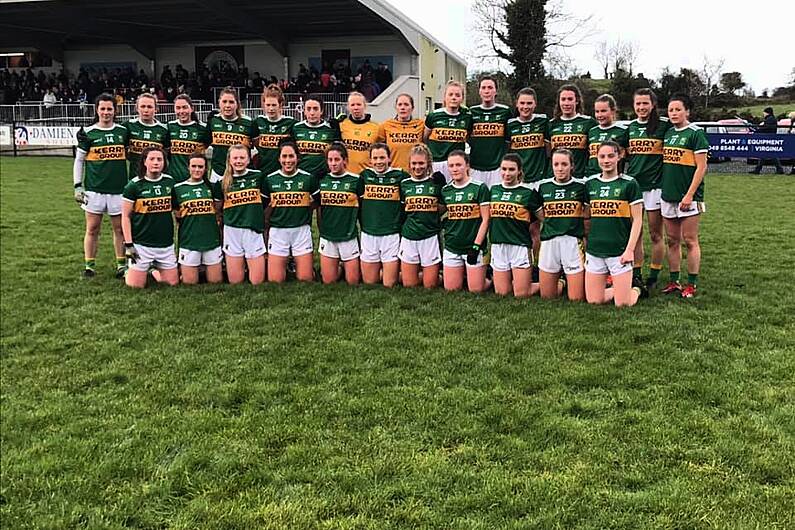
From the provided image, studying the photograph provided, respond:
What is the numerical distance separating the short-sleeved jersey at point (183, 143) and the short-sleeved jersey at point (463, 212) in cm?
261

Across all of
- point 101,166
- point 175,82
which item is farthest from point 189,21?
point 101,166

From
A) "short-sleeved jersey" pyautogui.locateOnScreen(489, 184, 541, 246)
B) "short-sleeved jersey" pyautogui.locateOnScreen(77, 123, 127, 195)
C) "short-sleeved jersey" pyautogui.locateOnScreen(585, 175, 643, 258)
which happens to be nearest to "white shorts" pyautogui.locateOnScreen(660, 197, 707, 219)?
"short-sleeved jersey" pyautogui.locateOnScreen(585, 175, 643, 258)

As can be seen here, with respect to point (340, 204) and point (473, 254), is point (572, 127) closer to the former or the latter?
point (473, 254)

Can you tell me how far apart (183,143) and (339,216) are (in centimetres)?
183

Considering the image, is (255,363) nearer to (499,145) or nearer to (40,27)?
(499,145)

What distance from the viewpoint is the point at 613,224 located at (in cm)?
610

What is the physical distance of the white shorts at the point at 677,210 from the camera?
6334 mm

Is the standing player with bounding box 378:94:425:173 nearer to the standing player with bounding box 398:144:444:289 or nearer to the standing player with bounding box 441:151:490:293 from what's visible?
the standing player with bounding box 398:144:444:289

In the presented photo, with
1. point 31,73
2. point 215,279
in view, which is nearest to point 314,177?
point 215,279

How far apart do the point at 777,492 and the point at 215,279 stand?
5.31 meters

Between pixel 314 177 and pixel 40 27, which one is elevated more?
pixel 40 27

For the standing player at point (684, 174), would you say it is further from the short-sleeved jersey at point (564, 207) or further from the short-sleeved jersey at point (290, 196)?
the short-sleeved jersey at point (290, 196)

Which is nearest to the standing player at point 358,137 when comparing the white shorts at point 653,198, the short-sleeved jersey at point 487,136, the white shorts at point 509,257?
the short-sleeved jersey at point 487,136

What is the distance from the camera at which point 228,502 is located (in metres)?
3.20
